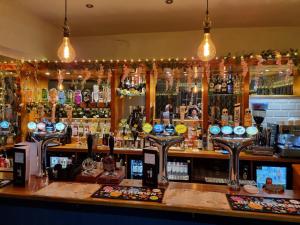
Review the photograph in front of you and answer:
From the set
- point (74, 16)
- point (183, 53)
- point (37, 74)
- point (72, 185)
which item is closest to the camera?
point (72, 185)

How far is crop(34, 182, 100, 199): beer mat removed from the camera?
1.97 metres

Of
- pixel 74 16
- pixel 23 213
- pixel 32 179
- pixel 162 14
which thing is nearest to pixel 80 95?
pixel 74 16

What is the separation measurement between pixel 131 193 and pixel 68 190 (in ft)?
1.75

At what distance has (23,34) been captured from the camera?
4.33 meters

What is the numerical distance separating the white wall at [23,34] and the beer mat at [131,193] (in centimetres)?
313

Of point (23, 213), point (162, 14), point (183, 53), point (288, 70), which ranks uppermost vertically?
point (162, 14)

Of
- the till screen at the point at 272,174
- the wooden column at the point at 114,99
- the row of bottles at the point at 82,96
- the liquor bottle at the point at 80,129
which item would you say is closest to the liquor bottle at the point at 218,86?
the till screen at the point at 272,174

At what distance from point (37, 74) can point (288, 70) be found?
4594 millimetres

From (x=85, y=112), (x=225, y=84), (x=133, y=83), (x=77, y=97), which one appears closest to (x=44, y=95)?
(x=77, y=97)

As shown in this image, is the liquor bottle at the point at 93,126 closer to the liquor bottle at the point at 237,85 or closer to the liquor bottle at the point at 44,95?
the liquor bottle at the point at 44,95

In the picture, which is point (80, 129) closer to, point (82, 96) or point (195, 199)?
point (82, 96)

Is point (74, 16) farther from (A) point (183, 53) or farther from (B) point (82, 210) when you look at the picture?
(B) point (82, 210)

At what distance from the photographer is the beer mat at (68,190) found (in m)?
1.97

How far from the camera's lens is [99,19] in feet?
15.1
